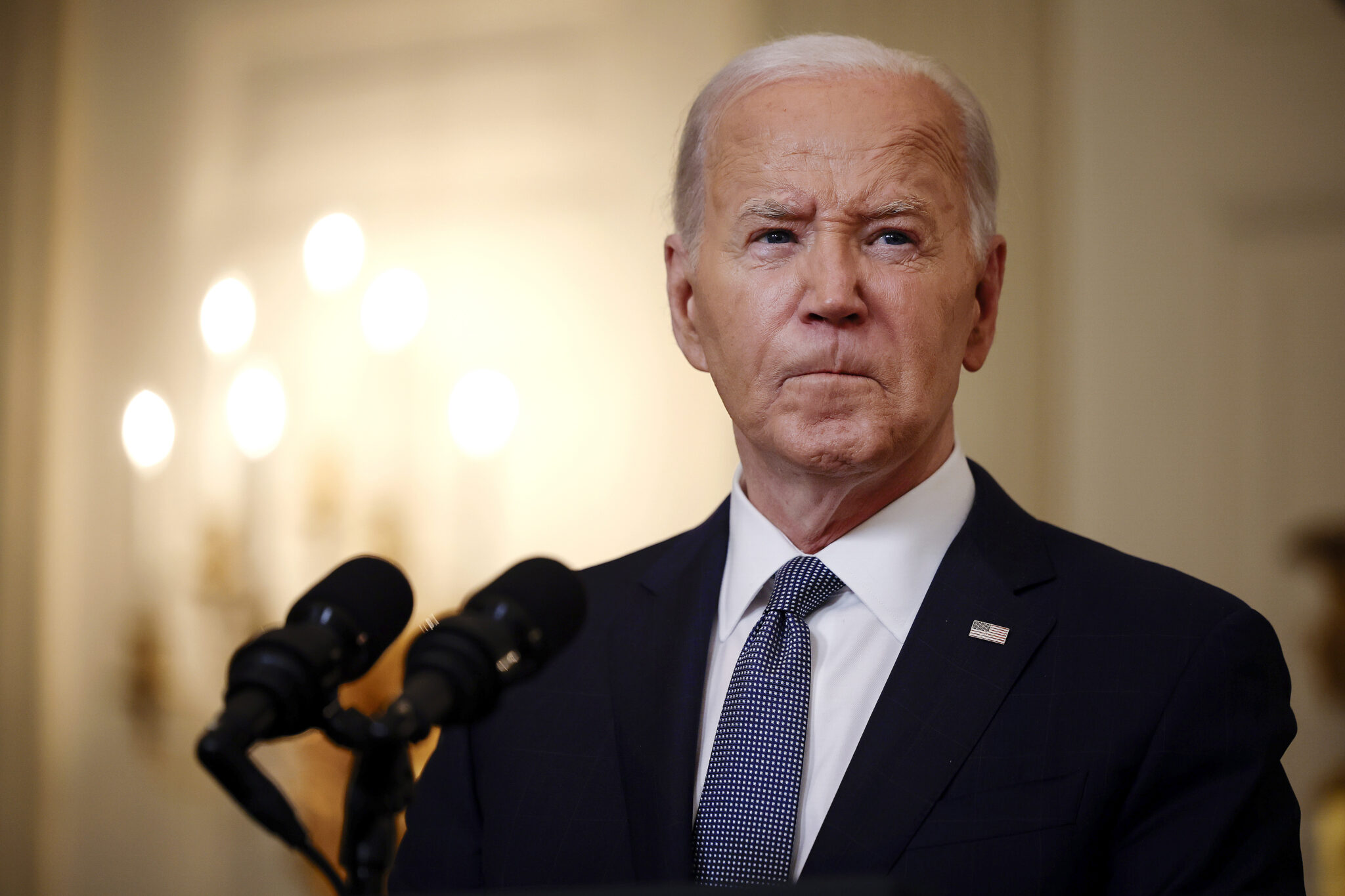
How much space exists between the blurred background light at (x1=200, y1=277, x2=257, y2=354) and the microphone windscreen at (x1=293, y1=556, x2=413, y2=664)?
8.97ft

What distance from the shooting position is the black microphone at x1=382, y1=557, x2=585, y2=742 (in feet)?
2.68

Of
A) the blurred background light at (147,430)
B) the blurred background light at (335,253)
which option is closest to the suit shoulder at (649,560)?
the blurred background light at (335,253)

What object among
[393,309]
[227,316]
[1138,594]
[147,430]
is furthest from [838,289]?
[147,430]

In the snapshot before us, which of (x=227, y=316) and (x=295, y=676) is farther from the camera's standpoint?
(x=227, y=316)

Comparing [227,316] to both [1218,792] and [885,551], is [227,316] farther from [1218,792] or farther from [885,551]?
[1218,792]

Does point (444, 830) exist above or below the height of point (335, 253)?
below

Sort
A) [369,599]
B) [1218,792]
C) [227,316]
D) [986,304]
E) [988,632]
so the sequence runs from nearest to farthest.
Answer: [369,599]
[1218,792]
[988,632]
[986,304]
[227,316]

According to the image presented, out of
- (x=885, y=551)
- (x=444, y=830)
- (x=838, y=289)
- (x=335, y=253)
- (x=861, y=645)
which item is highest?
(x=335, y=253)

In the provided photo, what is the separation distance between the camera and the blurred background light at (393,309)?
3.38 m

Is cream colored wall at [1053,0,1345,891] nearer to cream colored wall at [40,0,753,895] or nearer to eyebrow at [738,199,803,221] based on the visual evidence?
cream colored wall at [40,0,753,895]

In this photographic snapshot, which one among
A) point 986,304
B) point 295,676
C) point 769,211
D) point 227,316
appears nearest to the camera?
point 295,676

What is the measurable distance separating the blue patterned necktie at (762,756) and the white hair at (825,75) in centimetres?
53

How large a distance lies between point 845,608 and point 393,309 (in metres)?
2.25

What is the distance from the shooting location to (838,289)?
55.7 inches
